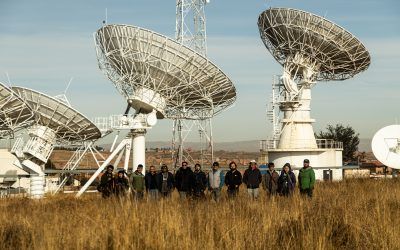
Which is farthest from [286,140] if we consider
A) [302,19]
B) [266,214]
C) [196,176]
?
[266,214]

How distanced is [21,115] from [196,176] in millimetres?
14941

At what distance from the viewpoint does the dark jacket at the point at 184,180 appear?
17422mm

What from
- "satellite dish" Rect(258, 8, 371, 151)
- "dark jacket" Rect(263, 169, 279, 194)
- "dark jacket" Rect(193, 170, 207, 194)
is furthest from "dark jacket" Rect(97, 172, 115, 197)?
"satellite dish" Rect(258, 8, 371, 151)

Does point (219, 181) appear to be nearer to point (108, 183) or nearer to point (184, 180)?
point (184, 180)

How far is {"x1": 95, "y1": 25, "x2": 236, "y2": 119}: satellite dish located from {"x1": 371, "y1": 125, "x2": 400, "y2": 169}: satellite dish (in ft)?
30.7

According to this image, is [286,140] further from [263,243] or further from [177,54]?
[263,243]

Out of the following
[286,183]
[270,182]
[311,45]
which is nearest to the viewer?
[286,183]

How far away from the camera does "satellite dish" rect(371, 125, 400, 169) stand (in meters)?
35.2

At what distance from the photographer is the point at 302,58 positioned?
138ft

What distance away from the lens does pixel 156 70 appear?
32.3 metres

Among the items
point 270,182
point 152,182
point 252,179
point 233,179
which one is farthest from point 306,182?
point 152,182

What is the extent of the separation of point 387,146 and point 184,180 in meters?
21.7

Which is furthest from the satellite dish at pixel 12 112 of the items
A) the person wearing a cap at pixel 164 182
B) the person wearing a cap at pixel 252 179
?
the person wearing a cap at pixel 252 179

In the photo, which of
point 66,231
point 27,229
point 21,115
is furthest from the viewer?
point 21,115
